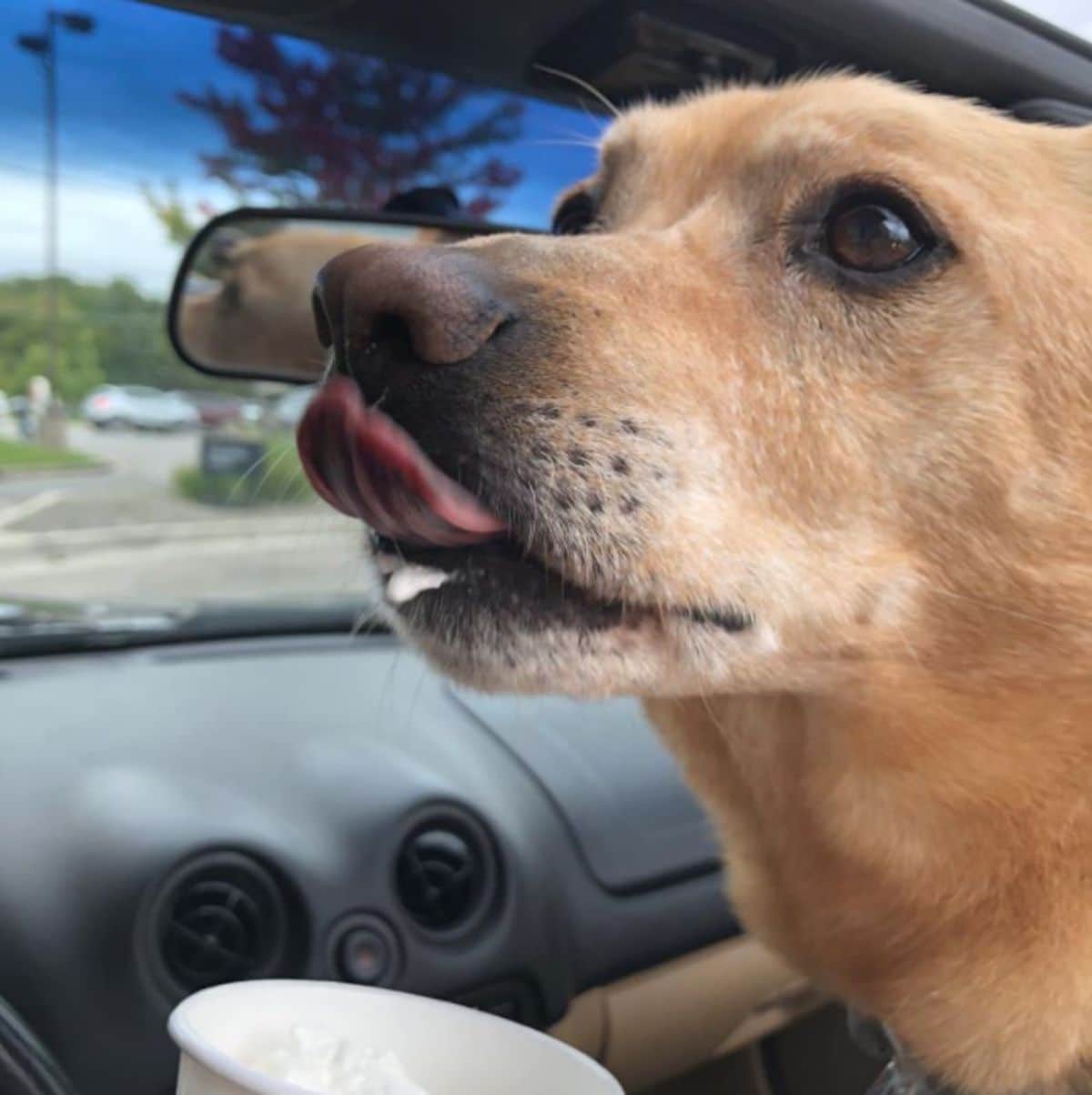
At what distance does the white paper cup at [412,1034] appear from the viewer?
1198mm

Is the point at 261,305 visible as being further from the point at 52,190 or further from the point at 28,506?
the point at 28,506

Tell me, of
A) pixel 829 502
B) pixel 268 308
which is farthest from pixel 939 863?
pixel 268 308

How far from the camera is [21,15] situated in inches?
94.7

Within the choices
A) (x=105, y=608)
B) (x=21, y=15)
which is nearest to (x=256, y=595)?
(x=105, y=608)

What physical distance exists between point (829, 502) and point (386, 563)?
0.57 m

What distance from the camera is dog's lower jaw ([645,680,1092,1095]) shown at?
5.49 feet

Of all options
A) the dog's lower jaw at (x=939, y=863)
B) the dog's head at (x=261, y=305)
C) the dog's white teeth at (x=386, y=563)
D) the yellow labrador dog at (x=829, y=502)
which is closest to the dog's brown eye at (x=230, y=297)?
the dog's head at (x=261, y=305)

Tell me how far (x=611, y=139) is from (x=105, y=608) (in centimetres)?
161

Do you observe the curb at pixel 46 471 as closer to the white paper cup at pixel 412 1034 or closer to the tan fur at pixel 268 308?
the tan fur at pixel 268 308

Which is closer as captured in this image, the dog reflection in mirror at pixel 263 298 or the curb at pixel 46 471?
the dog reflection in mirror at pixel 263 298

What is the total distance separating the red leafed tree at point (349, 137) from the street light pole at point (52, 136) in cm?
28

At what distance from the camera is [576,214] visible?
2457 millimetres

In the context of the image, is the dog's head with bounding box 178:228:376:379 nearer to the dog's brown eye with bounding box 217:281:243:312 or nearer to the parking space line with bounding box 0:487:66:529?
the dog's brown eye with bounding box 217:281:243:312

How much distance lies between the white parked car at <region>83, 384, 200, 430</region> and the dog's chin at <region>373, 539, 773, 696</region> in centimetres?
187
